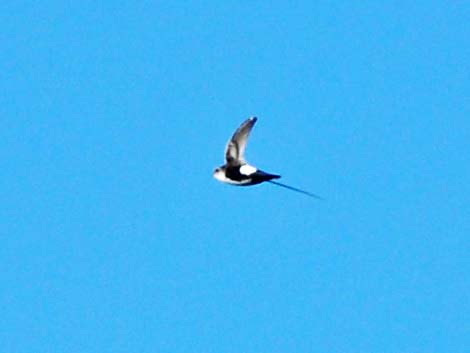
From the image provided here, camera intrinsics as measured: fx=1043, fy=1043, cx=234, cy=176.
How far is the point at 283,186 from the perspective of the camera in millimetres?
21047

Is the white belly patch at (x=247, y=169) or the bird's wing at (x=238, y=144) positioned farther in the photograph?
the bird's wing at (x=238, y=144)

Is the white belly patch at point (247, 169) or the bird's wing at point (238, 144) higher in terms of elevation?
the bird's wing at point (238, 144)

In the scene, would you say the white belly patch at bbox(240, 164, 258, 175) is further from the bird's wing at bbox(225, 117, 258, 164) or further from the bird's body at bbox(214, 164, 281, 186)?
the bird's wing at bbox(225, 117, 258, 164)

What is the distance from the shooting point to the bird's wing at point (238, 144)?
78.8ft

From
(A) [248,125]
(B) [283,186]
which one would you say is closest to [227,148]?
(A) [248,125]

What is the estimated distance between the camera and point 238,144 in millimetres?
24094

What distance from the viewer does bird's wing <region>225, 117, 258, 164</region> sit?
24.0 m

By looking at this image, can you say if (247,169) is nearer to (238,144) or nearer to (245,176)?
(245,176)

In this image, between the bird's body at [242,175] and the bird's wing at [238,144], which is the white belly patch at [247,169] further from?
the bird's wing at [238,144]

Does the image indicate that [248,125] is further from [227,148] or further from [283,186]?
[283,186]

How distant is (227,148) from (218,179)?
80cm

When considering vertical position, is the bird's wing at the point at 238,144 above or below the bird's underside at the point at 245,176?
above

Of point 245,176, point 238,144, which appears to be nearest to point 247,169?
point 245,176

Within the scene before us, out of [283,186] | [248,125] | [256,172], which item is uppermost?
[248,125]
